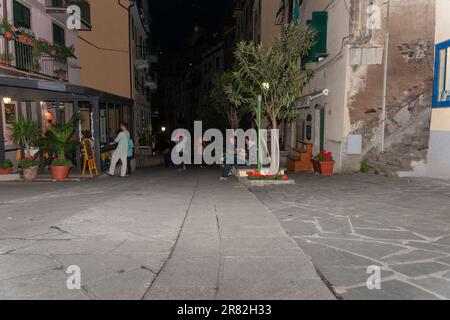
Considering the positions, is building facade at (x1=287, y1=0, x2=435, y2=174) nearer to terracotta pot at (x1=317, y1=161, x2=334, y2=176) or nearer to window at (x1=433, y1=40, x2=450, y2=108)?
terracotta pot at (x1=317, y1=161, x2=334, y2=176)

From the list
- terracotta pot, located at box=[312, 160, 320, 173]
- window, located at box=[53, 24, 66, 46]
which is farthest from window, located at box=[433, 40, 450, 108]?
window, located at box=[53, 24, 66, 46]

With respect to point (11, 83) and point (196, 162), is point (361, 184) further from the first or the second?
point (196, 162)

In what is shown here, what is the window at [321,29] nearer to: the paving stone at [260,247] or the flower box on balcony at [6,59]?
the flower box on balcony at [6,59]

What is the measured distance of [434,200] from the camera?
821 cm

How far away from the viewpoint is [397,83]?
13.2 m

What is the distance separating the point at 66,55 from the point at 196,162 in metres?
11.3

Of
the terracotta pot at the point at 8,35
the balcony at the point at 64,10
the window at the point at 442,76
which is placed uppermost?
the balcony at the point at 64,10

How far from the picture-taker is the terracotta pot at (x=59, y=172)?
12094 millimetres

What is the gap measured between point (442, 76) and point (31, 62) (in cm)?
1548

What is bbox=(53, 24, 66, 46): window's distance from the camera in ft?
60.6

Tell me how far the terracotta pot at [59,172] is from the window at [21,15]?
683 cm

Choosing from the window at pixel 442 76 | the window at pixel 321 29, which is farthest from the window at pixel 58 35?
the window at pixel 442 76

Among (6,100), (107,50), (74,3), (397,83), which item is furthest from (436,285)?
(107,50)

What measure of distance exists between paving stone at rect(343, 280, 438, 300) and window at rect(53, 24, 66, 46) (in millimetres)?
19109
